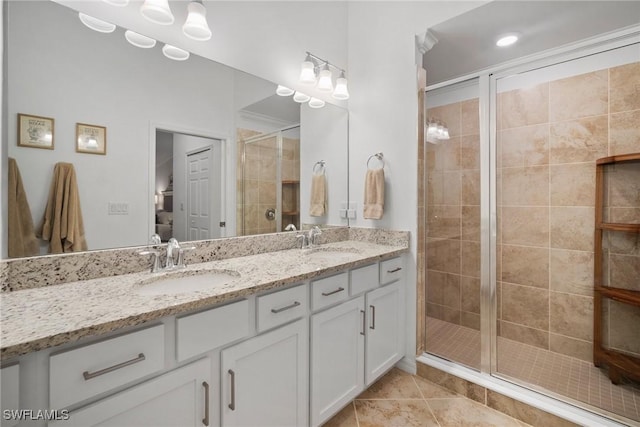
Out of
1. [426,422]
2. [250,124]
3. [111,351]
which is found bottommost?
[426,422]

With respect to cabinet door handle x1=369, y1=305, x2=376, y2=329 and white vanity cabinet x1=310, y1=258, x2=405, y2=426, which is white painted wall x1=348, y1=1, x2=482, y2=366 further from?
cabinet door handle x1=369, y1=305, x2=376, y2=329

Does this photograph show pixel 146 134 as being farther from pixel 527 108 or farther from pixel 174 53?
pixel 527 108

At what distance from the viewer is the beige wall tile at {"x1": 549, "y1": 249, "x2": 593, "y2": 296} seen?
2125 mm

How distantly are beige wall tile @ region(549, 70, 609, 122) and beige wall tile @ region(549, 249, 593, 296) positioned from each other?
1.00 m

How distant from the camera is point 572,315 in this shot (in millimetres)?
2178

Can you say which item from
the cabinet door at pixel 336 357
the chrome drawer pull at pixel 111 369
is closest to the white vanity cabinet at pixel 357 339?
the cabinet door at pixel 336 357

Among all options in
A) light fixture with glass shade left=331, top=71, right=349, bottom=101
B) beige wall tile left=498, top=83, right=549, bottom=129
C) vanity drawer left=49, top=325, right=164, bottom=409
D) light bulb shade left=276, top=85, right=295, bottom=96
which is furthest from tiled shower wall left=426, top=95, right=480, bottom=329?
vanity drawer left=49, top=325, right=164, bottom=409

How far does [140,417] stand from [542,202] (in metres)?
2.71

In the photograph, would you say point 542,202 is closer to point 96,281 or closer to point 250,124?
point 250,124

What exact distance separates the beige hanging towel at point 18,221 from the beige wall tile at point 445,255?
2.24 metres

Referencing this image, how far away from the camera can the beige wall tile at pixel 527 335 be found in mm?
2237

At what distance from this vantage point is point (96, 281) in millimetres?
1182

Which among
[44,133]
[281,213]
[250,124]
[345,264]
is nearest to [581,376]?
[345,264]

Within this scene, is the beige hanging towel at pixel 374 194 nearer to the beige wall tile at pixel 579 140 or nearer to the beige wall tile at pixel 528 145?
the beige wall tile at pixel 528 145
